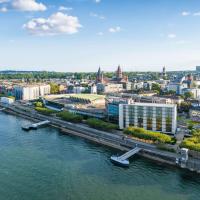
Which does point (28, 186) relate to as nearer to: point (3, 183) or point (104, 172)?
point (3, 183)

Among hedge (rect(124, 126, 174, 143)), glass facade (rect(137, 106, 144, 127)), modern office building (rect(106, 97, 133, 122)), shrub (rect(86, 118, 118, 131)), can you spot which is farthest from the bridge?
modern office building (rect(106, 97, 133, 122))

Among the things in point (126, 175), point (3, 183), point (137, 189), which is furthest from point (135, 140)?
point (3, 183)

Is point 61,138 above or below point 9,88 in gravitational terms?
below

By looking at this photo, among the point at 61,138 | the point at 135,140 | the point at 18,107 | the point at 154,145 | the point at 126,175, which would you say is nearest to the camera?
the point at 126,175

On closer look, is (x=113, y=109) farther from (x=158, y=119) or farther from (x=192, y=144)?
(x=192, y=144)

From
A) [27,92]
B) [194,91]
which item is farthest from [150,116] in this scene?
[27,92]

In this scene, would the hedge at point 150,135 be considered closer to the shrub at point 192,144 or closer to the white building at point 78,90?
the shrub at point 192,144
